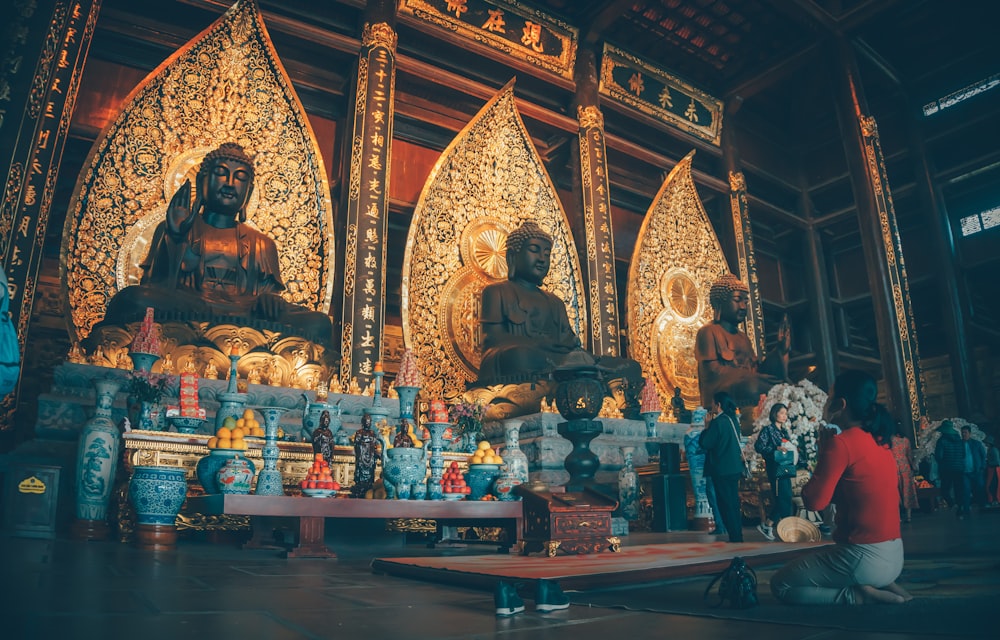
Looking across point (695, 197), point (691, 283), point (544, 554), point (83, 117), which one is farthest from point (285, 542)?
point (695, 197)

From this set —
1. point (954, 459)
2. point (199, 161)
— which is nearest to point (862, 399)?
point (199, 161)

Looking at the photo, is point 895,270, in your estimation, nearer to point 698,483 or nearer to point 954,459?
point 954,459

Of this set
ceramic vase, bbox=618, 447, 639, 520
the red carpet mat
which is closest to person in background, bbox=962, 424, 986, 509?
ceramic vase, bbox=618, 447, 639, 520

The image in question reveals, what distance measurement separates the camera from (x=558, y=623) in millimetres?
1383

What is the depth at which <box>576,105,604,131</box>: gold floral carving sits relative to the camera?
775 cm

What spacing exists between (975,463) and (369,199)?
5.85 meters

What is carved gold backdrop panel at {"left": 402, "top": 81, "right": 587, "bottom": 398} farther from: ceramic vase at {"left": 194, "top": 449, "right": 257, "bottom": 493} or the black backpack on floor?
the black backpack on floor

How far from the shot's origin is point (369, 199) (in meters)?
5.86

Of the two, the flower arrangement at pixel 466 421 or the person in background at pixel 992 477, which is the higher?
the flower arrangement at pixel 466 421

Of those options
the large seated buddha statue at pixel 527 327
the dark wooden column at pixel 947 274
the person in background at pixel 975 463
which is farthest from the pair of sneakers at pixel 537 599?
the dark wooden column at pixel 947 274

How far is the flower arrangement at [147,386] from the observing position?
3.55 m

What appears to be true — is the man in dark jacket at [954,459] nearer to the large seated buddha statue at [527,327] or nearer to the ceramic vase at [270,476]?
the large seated buddha statue at [527,327]

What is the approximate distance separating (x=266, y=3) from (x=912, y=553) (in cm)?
656

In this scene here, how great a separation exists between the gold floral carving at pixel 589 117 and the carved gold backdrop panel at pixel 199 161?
314 centimetres
